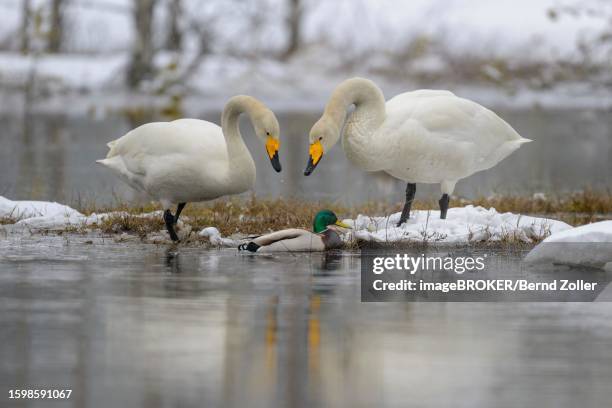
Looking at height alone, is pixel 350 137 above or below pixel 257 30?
below

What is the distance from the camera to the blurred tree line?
2961 cm

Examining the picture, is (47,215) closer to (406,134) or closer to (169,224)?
(169,224)

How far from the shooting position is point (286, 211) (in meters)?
11.8

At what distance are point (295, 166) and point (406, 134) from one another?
33.0 ft

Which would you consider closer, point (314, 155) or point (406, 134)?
point (314, 155)

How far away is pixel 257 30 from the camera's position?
2956 centimetres

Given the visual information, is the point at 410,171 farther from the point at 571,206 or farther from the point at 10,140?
the point at 10,140

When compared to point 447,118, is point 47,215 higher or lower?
lower

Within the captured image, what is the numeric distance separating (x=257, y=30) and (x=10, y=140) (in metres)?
6.92

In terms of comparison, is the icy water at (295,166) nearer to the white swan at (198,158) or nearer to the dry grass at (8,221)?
the dry grass at (8,221)

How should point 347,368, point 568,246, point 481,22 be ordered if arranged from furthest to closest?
1. point 481,22
2. point 568,246
3. point 347,368

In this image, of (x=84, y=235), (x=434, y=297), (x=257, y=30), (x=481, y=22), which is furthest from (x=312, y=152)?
(x=481, y=22)

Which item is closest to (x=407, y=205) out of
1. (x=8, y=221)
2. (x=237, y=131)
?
(x=237, y=131)

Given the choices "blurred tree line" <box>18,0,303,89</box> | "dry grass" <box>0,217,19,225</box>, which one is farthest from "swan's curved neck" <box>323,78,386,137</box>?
"blurred tree line" <box>18,0,303,89</box>
